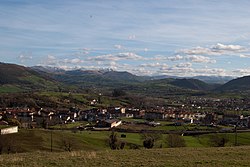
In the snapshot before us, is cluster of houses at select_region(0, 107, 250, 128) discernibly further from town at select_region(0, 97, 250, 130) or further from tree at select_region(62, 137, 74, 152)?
tree at select_region(62, 137, 74, 152)

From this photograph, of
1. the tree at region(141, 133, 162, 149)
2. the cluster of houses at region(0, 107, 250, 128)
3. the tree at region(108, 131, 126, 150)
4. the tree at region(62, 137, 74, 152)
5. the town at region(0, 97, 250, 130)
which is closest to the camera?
the tree at region(141, 133, 162, 149)

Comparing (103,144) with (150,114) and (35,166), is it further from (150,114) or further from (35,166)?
(150,114)

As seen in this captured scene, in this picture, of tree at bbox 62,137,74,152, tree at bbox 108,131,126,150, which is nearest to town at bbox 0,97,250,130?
tree at bbox 62,137,74,152

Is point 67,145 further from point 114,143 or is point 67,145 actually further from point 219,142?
point 219,142

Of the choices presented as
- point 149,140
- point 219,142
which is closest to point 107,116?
point 219,142

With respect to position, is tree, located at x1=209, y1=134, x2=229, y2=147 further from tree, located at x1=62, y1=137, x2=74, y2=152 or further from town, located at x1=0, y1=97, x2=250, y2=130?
town, located at x1=0, y1=97, x2=250, y2=130

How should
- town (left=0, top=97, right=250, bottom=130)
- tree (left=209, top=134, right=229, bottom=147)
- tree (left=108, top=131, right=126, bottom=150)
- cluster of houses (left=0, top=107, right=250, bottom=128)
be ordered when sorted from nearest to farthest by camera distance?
tree (left=108, top=131, right=126, bottom=150), tree (left=209, top=134, right=229, bottom=147), town (left=0, top=97, right=250, bottom=130), cluster of houses (left=0, top=107, right=250, bottom=128)

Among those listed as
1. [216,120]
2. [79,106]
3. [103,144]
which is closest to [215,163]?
[103,144]

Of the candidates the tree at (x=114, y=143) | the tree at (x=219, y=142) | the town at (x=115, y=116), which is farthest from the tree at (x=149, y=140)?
the town at (x=115, y=116)

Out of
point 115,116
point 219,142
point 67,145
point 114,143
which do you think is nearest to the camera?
point 114,143

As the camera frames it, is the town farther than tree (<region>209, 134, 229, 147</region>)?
Yes

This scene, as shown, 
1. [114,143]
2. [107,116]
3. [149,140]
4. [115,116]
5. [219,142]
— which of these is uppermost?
[149,140]

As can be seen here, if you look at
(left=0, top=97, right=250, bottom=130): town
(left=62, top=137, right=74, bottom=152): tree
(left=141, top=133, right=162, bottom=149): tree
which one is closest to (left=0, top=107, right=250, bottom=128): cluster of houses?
(left=0, top=97, right=250, bottom=130): town

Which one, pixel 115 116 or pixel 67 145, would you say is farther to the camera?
pixel 115 116
